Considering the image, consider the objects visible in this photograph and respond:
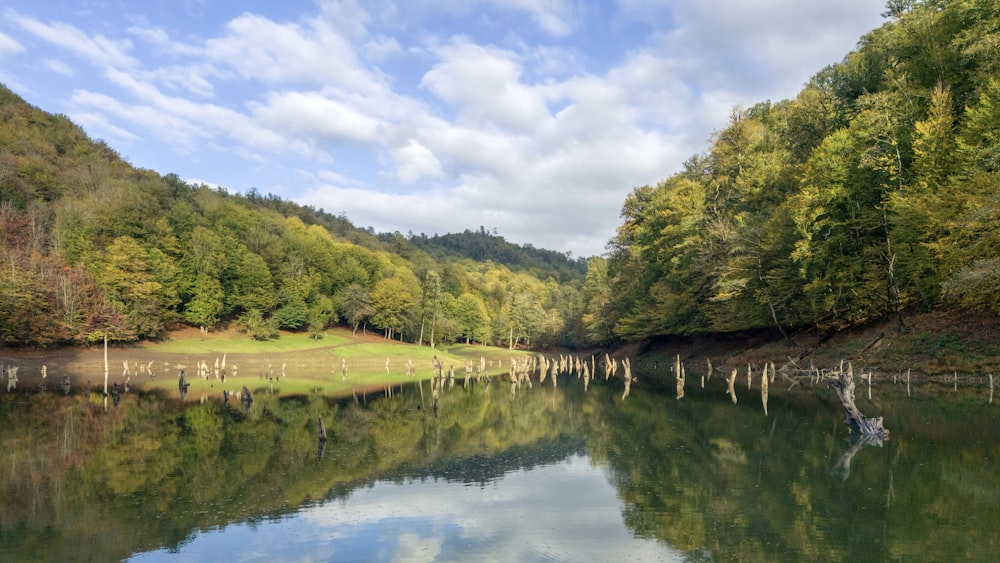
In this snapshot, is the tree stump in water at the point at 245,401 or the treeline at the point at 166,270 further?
the treeline at the point at 166,270

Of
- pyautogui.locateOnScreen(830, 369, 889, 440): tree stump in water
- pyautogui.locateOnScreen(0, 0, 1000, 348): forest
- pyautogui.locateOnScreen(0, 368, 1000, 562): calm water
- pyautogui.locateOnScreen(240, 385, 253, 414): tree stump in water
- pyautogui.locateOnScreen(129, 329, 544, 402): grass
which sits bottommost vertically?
pyautogui.locateOnScreen(129, 329, 544, 402): grass

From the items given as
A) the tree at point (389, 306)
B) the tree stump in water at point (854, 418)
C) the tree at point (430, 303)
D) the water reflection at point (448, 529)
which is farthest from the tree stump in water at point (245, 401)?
the tree at point (389, 306)

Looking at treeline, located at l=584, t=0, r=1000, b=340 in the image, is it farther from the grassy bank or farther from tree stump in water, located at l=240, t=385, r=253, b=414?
tree stump in water, located at l=240, t=385, r=253, b=414

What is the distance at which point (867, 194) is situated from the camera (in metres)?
37.1

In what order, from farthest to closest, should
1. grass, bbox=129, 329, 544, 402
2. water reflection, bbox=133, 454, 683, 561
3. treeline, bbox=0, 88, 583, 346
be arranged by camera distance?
treeline, bbox=0, 88, 583, 346 < grass, bbox=129, 329, 544, 402 < water reflection, bbox=133, 454, 683, 561

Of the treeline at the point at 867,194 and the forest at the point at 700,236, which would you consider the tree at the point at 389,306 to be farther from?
the treeline at the point at 867,194

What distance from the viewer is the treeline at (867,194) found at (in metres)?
28.6

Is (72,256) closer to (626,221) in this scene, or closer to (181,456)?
(181,456)

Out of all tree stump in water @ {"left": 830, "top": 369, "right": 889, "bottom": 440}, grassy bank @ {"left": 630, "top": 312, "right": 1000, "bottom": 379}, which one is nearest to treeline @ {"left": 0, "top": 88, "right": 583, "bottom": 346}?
grassy bank @ {"left": 630, "top": 312, "right": 1000, "bottom": 379}

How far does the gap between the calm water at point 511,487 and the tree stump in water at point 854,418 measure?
2.15 feet

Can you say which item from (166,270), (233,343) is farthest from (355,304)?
(166,270)

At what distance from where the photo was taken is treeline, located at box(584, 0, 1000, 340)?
1125 inches

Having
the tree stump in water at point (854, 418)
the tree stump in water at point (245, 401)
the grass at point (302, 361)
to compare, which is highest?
the tree stump in water at point (854, 418)

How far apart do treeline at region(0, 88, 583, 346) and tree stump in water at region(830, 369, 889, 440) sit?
56.7m
